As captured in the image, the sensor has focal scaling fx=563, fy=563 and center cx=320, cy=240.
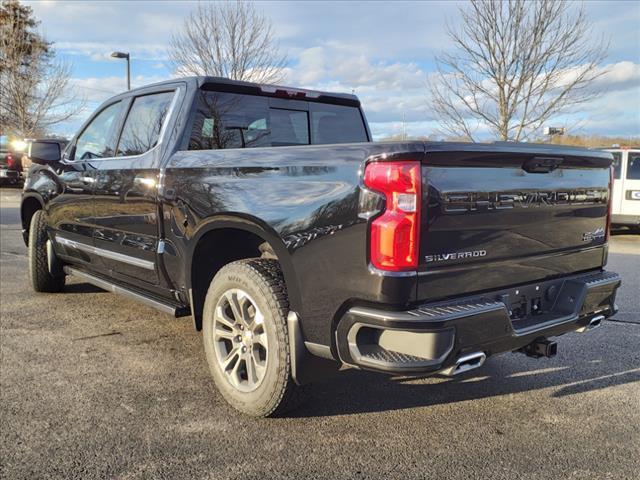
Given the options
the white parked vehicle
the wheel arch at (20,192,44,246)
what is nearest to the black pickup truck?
the wheel arch at (20,192,44,246)

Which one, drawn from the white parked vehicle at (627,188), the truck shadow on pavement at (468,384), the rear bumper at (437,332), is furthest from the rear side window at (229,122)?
the white parked vehicle at (627,188)

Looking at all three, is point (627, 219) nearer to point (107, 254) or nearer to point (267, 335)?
point (107, 254)

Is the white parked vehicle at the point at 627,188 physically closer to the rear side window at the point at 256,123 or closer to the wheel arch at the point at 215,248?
the rear side window at the point at 256,123

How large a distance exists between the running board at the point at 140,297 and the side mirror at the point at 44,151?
102 centimetres

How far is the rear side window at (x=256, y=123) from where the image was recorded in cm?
381

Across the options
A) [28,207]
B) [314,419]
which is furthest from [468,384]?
[28,207]

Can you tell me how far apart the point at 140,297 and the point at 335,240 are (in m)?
2.08

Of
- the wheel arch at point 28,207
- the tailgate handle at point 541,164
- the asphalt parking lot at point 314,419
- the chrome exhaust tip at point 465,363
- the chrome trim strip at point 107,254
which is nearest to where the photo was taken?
the chrome exhaust tip at point 465,363

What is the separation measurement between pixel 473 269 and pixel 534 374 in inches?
64.4

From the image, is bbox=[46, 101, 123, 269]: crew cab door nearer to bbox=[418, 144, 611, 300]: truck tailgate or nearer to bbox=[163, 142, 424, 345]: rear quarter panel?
bbox=[163, 142, 424, 345]: rear quarter panel

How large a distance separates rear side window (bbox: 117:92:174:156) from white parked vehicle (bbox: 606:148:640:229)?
10.2 metres

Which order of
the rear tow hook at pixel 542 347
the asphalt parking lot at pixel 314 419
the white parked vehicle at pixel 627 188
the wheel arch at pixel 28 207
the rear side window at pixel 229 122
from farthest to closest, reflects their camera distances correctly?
the white parked vehicle at pixel 627 188 < the wheel arch at pixel 28 207 < the rear side window at pixel 229 122 < the rear tow hook at pixel 542 347 < the asphalt parking lot at pixel 314 419

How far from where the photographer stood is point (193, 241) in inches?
134

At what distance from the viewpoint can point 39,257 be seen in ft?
18.3
